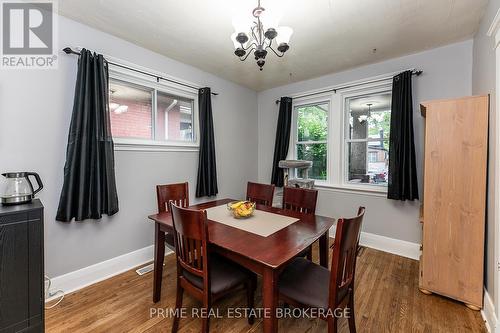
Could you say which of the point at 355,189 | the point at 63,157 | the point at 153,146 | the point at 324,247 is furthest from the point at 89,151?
the point at 355,189

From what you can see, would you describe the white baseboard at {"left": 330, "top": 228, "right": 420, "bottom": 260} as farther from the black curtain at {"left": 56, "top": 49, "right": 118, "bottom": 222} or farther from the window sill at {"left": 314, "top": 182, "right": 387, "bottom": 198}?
the black curtain at {"left": 56, "top": 49, "right": 118, "bottom": 222}

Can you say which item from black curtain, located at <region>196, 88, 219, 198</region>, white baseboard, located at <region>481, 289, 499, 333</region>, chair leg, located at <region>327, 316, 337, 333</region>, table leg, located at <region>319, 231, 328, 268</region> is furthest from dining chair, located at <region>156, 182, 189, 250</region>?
white baseboard, located at <region>481, 289, 499, 333</region>

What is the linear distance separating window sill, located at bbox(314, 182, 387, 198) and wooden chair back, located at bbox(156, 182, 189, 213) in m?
2.11

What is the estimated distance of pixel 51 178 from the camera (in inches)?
80.3

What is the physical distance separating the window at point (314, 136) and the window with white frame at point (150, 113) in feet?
5.89

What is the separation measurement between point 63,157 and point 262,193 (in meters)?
1.99

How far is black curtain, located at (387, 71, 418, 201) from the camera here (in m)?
2.68

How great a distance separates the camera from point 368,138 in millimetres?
3203

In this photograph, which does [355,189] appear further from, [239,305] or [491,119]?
[239,305]

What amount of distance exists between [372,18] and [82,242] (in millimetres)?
3498

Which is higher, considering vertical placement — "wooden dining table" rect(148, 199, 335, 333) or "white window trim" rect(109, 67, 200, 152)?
"white window trim" rect(109, 67, 200, 152)

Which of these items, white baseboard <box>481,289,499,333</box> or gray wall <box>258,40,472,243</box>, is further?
gray wall <box>258,40,472,243</box>

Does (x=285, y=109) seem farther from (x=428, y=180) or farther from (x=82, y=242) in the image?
(x=82, y=242)

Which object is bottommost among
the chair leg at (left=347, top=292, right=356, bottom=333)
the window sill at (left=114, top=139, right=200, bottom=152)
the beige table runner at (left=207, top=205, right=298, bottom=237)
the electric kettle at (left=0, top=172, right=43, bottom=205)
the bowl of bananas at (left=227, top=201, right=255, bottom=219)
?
the chair leg at (left=347, top=292, right=356, bottom=333)
